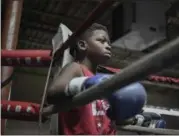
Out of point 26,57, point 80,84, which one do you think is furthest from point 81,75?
point 26,57

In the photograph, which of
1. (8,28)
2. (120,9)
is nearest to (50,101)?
(8,28)

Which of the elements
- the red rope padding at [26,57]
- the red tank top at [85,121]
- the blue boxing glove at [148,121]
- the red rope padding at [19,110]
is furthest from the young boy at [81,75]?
the red rope padding at [19,110]

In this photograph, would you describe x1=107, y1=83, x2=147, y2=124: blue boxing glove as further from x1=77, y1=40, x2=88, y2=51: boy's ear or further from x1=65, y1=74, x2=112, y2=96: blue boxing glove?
x1=77, y1=40, x2=88, y2=51: boy's ear

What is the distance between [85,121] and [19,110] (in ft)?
2.68

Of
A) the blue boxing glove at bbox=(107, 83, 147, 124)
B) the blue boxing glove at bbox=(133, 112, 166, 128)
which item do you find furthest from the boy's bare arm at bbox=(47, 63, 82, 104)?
the blue boxing glove at bbox=(133, 112, 166, 128)

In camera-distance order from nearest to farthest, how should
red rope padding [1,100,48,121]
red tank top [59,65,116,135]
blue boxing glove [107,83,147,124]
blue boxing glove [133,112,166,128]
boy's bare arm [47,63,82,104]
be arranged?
blue boxing glove [107,83,147,124], boy's bare arm [47,63,82,104], red tank top [59,65,116,135], blue boxing glove [133,112,166,128], red rope padding [1,100,48,121]

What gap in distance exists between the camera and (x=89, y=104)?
1333 mm

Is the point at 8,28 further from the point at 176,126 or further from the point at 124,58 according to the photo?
the point at 176,126

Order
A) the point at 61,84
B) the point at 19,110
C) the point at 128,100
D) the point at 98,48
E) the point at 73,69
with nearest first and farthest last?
1. the point at 128,100
2. the point at 61,84
3. the point at 73,69
4. the point at 98,48
5. the point at 19,110

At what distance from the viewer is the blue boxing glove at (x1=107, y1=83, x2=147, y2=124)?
3.09ft

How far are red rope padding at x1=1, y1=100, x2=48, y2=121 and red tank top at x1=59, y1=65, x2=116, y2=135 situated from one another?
0.68 m

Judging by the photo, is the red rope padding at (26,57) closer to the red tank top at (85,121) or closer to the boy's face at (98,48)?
the boy's face at (98,48)

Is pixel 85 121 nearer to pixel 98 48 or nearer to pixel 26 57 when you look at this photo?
pixel 98 48

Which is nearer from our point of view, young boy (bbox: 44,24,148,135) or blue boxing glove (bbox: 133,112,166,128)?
young boy (bbox: 44,24,148,135)
